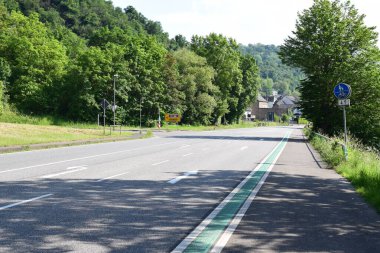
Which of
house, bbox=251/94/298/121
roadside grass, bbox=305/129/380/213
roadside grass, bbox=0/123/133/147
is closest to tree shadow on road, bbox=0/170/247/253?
roadside grass, bbox=305/129/380/213

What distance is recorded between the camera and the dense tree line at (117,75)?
6188 centimetres

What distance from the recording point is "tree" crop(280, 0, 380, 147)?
1362 inches

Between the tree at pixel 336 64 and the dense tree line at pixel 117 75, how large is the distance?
34029 millimetres

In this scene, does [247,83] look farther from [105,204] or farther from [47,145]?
[105,204]

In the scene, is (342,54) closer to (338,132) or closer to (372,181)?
(338,132)

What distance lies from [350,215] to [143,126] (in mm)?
62378

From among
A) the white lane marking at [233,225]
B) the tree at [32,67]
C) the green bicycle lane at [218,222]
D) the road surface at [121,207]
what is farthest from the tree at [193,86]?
the white lane marking at [233,225]

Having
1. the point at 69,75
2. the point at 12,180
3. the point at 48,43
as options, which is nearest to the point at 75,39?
the point at 48,43

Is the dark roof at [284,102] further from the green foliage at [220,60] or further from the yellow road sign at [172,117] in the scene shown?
the yellow road sign at [172,117]

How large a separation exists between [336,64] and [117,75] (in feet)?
95.1

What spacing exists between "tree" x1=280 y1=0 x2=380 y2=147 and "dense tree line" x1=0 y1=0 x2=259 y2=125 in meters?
34.0

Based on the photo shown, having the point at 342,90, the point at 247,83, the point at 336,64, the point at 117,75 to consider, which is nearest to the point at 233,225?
the point at 342,90

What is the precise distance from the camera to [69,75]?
63812 millimetres

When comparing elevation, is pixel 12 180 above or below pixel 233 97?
below
